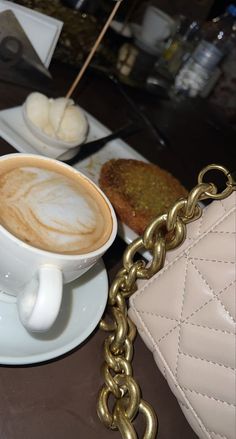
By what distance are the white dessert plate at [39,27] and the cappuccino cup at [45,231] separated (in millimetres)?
505

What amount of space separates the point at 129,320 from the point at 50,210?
0.19 metres

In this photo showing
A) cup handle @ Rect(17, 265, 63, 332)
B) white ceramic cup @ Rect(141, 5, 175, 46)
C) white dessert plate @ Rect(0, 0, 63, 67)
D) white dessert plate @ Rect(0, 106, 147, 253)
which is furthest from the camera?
white ceramic cup @ Rect(141, 5, 175, 46)

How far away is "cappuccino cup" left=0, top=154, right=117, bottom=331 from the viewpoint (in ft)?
1.15

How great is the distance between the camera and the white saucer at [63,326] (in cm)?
39

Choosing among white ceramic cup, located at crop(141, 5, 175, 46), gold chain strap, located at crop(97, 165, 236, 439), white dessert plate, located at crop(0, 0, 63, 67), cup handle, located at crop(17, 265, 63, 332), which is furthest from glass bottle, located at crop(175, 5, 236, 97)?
cup handle, located at crop(17, 265, 63, 332)

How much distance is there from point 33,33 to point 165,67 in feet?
3.10

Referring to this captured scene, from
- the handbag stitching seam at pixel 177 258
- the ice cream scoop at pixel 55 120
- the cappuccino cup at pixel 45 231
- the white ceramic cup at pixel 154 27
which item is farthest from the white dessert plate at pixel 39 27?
the white ceramic cup at pixel 154 27

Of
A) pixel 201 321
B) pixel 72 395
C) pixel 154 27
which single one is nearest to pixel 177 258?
pixel 201 321

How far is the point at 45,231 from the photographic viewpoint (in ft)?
1.28

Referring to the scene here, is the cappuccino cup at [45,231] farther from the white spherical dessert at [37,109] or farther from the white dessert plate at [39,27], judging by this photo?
the white dessert plate at [39,27]

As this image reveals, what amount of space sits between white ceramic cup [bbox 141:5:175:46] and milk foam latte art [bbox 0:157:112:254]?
1257mm

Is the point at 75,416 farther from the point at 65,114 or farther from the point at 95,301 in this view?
the point at 65,114

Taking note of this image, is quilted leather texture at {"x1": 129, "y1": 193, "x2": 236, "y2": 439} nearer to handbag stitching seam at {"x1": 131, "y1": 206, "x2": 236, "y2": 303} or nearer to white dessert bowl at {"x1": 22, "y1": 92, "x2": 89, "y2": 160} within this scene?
handbag stitching seam at {"x1": 131, "y1": 206, "x2": 236, "y2": 303}

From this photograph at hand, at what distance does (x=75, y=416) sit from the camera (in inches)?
15.8
